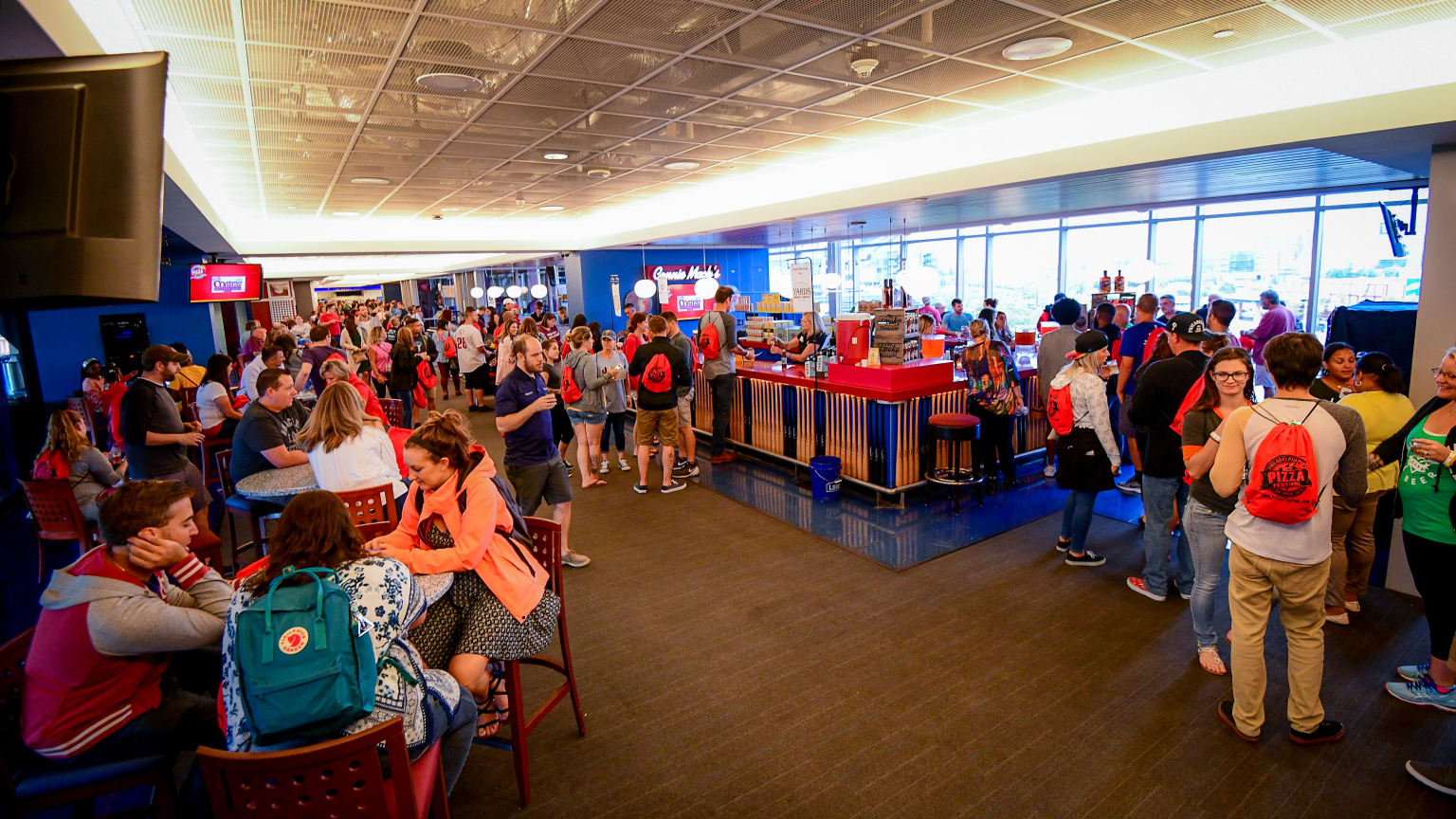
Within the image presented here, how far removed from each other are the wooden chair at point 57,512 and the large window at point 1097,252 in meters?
13.2

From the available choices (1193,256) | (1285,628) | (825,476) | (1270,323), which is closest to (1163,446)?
(1285,628)

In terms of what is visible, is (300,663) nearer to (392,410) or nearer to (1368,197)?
(392,410)

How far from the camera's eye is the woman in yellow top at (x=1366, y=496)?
3.55 metres

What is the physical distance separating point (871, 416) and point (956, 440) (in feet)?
2.44

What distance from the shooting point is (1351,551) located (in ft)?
12.8

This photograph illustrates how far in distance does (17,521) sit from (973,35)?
9448 millimetres

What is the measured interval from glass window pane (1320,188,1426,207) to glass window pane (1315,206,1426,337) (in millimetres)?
143

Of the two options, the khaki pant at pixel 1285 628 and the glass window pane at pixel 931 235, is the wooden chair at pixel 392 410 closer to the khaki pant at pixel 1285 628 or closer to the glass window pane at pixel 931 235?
the khaki pant at pixel 1285 628

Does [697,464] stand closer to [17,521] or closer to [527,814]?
[527,814]

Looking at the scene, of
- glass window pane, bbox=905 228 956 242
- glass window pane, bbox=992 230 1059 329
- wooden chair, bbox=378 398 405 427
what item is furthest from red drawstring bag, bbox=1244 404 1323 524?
glass window pane, bbox=905 228 956 242

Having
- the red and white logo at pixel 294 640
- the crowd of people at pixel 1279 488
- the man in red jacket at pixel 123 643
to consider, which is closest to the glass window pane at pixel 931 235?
the crowd of people at pixel 1279 488

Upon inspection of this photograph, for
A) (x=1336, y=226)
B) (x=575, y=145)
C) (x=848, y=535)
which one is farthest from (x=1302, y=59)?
(x=1336, y=226)

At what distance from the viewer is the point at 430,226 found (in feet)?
40.9

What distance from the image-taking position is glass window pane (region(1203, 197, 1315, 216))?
9938 millimetres
